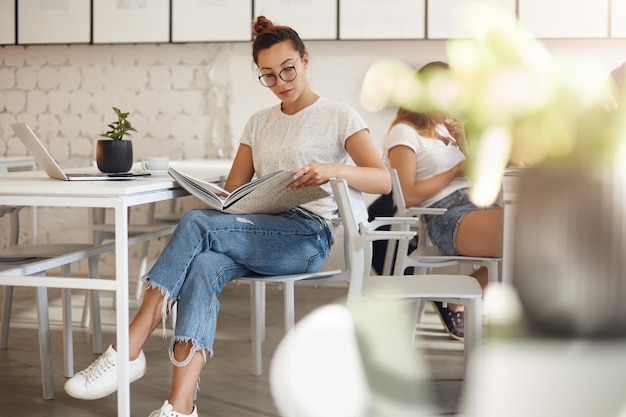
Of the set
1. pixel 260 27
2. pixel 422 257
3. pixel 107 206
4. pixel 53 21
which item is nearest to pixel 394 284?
pixel 107 206

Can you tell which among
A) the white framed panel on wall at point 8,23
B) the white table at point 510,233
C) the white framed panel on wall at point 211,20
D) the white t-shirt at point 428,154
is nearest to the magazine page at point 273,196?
the white t-shirt at point 428,154

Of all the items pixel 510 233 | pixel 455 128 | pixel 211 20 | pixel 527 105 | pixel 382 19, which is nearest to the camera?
pixel 510 233

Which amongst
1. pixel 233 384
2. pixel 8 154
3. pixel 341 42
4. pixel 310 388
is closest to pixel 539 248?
pixel 310 388

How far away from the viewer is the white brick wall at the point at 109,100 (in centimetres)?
388

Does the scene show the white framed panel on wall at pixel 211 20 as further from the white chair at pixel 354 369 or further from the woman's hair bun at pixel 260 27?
the white chair at pixel 354 369

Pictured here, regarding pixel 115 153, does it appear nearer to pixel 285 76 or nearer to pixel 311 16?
pixel 285 76

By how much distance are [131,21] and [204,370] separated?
2.13 metres

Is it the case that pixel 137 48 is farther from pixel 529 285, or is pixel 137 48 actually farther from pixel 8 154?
pixel 529 285

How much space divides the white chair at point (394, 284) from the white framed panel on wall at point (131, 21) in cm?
248

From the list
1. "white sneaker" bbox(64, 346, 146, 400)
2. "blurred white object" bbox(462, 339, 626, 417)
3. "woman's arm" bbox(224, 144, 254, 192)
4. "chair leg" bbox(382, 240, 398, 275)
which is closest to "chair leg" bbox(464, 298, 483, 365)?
"white sneaker" bbox(64, 346, 146, 400)

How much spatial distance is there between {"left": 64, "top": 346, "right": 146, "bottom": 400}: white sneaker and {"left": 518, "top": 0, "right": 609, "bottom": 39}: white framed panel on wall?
2611 mm

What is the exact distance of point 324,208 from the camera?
80.5 inches

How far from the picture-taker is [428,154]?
103 inches

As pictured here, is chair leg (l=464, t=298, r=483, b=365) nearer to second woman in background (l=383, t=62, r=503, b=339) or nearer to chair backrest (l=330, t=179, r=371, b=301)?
chair backrest (l=330, t=179, r=371, b=301)
